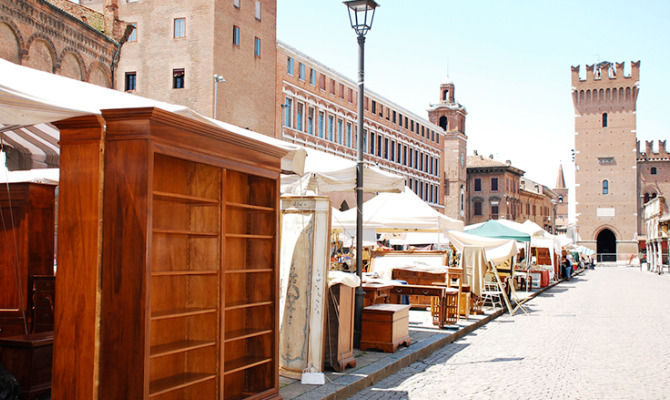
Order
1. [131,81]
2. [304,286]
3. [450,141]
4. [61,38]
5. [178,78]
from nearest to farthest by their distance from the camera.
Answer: [304,286] → [61,38] → [178,78] → [131,81] → [450,141]

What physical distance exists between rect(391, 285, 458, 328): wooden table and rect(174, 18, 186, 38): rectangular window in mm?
29637

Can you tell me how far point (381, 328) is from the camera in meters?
9.77

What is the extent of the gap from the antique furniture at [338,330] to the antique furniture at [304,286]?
14.8 inches

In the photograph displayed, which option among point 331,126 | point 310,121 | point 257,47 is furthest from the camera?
point 331,126

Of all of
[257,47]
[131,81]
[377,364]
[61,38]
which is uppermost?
[257,47]

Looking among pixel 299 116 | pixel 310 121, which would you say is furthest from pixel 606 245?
pixel 299 116

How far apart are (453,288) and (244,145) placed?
8795 mm

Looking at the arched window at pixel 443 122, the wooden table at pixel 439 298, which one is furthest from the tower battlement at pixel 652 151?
the wooden table at pixel 439 298

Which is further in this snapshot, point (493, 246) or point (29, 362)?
point (493, 246)

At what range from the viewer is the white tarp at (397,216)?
15.8m

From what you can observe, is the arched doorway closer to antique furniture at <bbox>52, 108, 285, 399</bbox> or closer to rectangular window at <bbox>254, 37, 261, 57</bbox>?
rectangular window at <bbox>254, 37, 261, 57</bbox>

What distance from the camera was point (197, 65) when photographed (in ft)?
126

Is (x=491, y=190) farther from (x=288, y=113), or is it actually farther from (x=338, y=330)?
(x=338, y=330)

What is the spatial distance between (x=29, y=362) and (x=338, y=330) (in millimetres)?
3430
